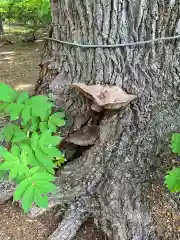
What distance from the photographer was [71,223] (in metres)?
2.03

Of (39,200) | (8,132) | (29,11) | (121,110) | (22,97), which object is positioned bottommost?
(39,200)

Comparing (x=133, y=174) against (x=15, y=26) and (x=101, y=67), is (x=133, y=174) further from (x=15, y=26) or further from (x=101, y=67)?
(x=15, y=26)

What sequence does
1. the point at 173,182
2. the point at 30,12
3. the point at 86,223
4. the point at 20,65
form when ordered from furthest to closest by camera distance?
1. the point at 30,12
2. the point at 20,65
3. the point at 86,223
4. the point at 173,182

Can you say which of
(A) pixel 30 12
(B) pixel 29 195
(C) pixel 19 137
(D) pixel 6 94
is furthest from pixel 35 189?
(A) pixel 30 12

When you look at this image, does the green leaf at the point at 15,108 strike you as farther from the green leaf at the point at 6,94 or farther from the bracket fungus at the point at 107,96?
the bracket fungus at the point at 107,96

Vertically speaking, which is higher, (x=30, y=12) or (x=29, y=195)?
(x=30, y=12)

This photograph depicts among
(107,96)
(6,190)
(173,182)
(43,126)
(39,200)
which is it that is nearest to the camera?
(39,200)

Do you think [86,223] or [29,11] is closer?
[86,223]

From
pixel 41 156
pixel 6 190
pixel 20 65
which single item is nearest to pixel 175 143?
pixel 41 156

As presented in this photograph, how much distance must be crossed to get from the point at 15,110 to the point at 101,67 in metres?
0.61

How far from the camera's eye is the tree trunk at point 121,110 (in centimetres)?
193

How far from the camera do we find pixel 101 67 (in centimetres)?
207

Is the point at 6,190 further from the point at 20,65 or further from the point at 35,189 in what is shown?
the point at 20,65

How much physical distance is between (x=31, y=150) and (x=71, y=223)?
601mm
